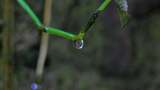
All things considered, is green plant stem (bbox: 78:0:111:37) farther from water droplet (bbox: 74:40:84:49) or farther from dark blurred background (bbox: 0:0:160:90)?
dark blurred background (bbox: 0:0:160:90)

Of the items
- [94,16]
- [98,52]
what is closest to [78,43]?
[94,16]

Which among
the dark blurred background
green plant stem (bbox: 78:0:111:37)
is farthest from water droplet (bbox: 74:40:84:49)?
the dark blurred background

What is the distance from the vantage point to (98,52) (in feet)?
4.91

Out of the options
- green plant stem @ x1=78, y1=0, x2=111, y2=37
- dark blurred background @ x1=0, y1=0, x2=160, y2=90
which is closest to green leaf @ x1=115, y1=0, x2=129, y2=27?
green plant stem @ x1=78, y1=0, x2=111, y2=37

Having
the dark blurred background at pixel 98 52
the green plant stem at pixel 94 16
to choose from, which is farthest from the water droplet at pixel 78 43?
the dark blurred background at pixel 98 52

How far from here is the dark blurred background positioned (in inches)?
58.1

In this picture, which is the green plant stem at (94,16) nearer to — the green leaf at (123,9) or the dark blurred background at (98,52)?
the green leaf at (123,9)

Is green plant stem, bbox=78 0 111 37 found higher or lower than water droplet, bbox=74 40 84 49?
higher

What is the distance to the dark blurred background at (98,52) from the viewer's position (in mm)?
1475

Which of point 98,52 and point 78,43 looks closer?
point 78,43

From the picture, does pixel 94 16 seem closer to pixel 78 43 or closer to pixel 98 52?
pixel 78 43

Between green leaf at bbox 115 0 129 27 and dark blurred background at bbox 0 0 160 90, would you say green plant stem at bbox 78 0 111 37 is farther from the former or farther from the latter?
dark blurred background at bbox 0 0 160 90

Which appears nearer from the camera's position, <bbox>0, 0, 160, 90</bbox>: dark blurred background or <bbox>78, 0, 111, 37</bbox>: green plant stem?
<bbox>78, 0, 111, 37</bbox>: green plant stem

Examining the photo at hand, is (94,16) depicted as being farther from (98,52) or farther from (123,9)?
(98,52)
